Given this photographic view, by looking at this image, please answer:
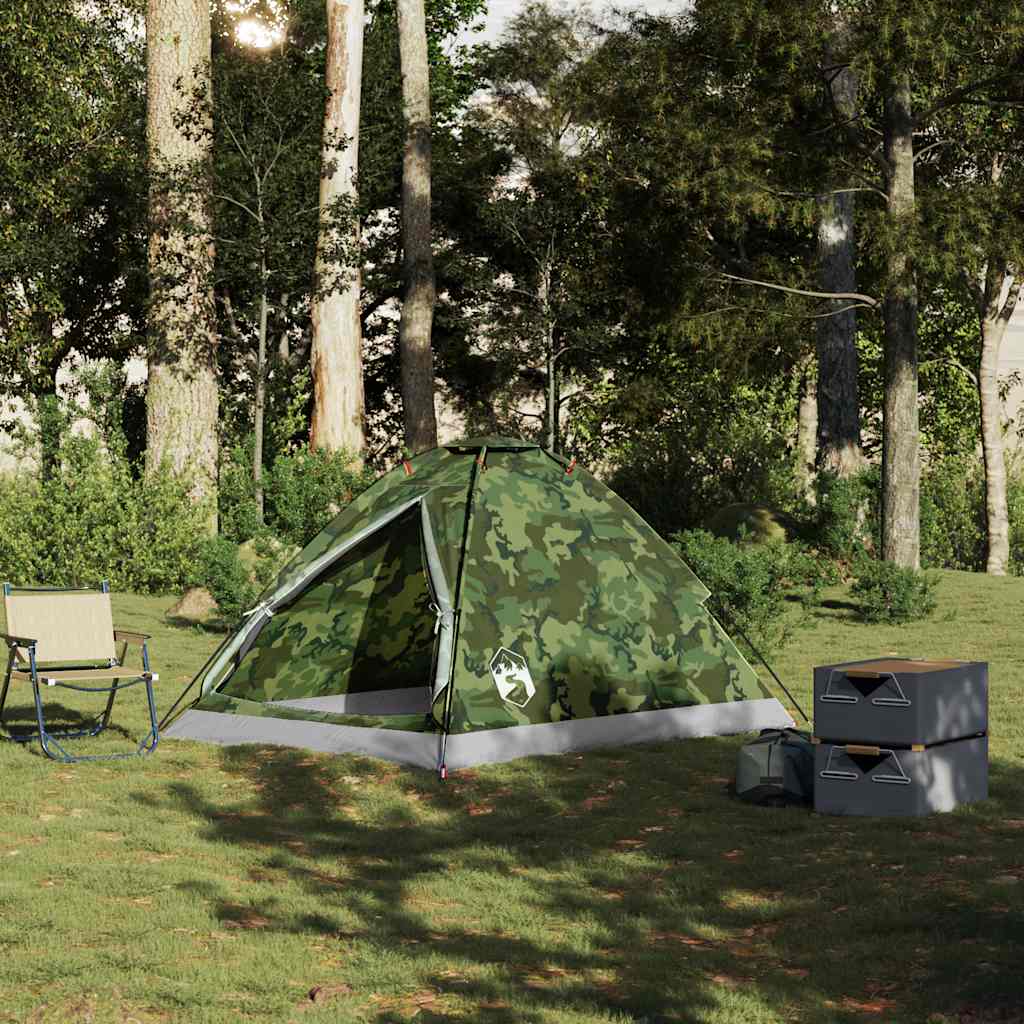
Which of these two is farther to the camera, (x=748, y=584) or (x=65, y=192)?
(x=65, y=192)

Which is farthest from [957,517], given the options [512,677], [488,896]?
[488,896]

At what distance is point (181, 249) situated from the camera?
18.7 m

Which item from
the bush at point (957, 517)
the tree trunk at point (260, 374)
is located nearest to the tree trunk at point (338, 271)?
the tree trunk at point (260, 374)

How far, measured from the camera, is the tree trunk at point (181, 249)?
17984 millimetres

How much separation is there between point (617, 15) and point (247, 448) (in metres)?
7.81

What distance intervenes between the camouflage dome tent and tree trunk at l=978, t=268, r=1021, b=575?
16.3m

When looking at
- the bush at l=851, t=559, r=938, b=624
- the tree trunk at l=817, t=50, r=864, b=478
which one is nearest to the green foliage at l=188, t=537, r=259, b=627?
the bush at l=851, t=559, r=938, b=624

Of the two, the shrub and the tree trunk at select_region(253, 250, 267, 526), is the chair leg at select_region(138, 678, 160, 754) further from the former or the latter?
the tree trunk at select_region(253, 250, 267, 526)

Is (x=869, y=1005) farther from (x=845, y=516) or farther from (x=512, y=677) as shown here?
(x=845, y=516)

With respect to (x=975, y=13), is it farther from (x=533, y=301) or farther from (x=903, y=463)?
(x=533, y=301)

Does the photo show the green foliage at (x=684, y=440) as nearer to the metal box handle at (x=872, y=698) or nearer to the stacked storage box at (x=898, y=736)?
the stacked storage box at (x=898, y=736)

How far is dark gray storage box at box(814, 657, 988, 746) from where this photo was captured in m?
6.91

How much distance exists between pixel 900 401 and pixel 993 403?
8.00 m

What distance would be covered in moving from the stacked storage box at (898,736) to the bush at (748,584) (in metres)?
5.11
